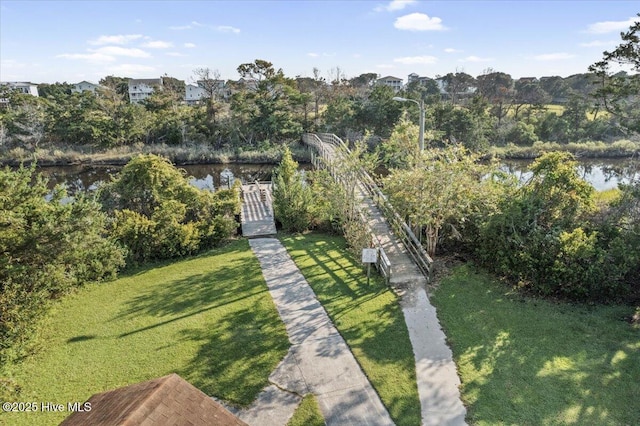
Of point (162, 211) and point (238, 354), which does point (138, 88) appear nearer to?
point (162, 211)

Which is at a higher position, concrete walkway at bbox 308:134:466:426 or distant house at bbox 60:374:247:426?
distant house at bbox 60:374:247:426

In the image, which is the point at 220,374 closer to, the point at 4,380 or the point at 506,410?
the point at 4,380

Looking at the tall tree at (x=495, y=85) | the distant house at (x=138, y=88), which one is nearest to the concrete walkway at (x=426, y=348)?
the tall tree at (x=495, y=85)

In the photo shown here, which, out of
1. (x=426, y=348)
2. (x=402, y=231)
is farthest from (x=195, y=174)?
(x=426, y=348)

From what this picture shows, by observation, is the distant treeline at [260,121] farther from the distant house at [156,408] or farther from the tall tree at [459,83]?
→ the distant house at [156,408]

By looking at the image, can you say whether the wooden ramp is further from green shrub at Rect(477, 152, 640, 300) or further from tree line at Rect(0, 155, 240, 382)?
green shrub at Rect(477, 152, 640, 300)

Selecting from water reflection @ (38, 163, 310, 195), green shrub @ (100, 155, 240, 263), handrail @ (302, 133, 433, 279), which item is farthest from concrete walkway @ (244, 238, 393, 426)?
water reflection @ (38, 163, 310, 195)
